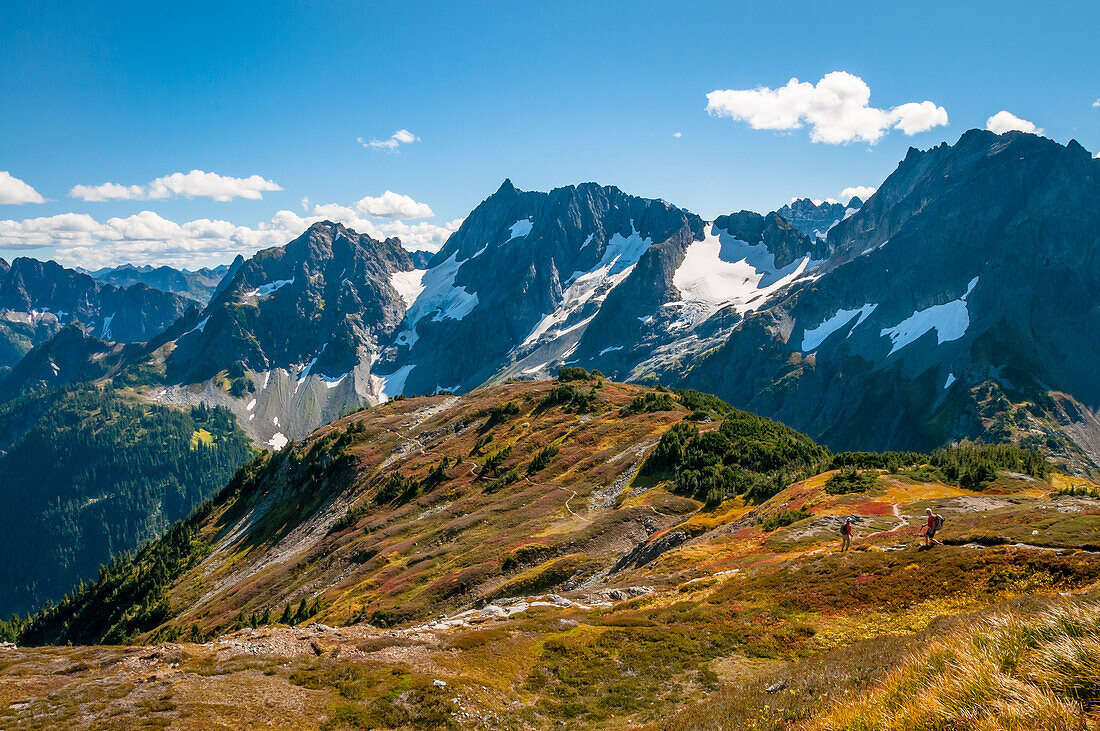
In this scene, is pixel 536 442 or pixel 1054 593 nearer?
pixel 1054 593

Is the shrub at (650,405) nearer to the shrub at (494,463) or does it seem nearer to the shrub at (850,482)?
the shrub at (494,463)

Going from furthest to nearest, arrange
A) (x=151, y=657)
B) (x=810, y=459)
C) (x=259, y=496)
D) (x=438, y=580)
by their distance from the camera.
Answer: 1. (x=259, y=496)
2. (x=810, y=459)
3. (x=438, y=580)
4. (x=151, y=657)

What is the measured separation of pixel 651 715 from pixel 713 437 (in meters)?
55.9

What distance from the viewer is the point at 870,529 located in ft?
125

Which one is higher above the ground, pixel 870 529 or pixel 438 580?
pixel 870 529

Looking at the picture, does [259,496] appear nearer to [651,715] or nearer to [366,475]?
[366,475]

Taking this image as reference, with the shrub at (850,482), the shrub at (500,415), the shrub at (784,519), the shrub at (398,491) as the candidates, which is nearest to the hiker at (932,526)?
the shrub at (784,519)

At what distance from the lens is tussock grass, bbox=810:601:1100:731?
618cm

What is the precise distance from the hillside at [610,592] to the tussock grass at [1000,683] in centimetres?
11

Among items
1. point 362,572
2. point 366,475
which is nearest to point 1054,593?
point 362,572

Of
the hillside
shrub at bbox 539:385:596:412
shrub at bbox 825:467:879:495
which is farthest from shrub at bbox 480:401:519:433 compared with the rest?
shrub at bbox 825:467:879:495

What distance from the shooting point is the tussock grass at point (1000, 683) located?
243 inches

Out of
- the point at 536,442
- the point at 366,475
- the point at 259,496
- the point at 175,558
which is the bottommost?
the point at 175,558

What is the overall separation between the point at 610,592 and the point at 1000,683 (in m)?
36.4
